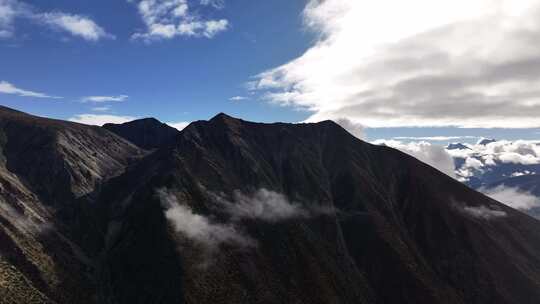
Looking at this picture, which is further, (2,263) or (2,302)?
(2,263)

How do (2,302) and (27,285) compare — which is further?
(27,285)

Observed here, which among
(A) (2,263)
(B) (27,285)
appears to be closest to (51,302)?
(B) (27,285)

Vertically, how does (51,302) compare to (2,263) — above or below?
below

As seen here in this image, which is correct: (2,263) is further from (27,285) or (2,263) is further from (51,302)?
(51,302)

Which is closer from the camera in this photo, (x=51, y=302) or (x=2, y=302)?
(x=2, y=302)
